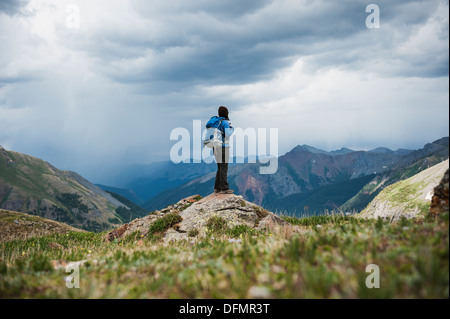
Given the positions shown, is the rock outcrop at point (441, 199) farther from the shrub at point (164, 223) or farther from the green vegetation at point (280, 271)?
the shrub at point (164, 223)

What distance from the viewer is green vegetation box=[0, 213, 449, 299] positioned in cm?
458

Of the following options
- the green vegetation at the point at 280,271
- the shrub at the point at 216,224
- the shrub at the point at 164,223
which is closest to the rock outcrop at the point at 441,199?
the green vegetation at the point at 280,271

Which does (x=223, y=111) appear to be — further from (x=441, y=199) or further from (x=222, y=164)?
(x=441, y=199)

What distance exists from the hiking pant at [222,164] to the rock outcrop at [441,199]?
10087mm

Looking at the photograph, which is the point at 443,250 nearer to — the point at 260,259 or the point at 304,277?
the point at 304,277

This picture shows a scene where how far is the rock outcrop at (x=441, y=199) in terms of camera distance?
25.2 feet

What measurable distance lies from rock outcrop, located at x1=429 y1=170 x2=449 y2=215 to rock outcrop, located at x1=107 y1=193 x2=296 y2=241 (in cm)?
641

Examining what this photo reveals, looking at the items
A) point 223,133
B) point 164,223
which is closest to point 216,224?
point 164,223

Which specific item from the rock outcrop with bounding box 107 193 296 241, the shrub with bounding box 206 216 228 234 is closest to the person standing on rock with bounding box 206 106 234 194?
the rock outcrop with bounding box 107 193 296 241

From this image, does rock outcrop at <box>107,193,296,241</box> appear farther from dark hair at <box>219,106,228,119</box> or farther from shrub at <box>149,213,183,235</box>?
dark hair at <box>219,106,228,119</box>

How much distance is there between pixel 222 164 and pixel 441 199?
10.7 meters

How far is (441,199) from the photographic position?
7.88 m

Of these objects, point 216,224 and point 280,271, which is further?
point 216,224

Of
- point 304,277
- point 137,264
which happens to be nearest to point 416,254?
point 304,277
